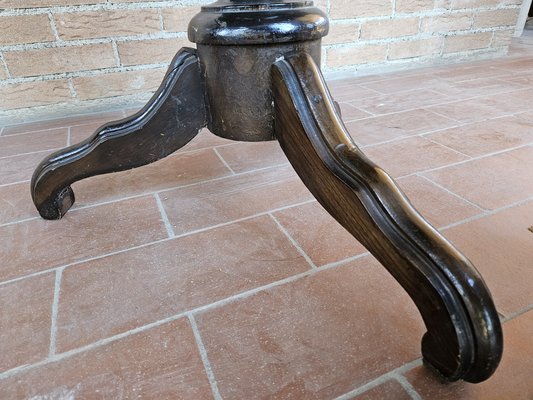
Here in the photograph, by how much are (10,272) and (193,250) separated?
0.33 m

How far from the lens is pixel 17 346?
0.56 metres

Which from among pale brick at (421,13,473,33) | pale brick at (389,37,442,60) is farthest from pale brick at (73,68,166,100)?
pale brick at (421,13,473,33)

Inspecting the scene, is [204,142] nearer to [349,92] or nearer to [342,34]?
[349,92]

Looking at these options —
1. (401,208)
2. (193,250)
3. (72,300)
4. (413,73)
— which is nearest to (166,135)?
(193,250)

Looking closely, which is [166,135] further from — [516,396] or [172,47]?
[172,47]

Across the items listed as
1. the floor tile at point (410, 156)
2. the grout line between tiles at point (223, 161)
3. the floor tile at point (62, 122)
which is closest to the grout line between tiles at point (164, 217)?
the grout line between tiles at point (223, 161)

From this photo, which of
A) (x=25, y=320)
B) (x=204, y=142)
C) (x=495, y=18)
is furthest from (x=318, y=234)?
(x=495, y=18)

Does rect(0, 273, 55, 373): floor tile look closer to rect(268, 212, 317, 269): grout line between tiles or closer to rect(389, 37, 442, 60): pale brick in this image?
rect(268, 212, 317, 269): grout line between tiles

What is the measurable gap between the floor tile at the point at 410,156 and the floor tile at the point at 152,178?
0.44m

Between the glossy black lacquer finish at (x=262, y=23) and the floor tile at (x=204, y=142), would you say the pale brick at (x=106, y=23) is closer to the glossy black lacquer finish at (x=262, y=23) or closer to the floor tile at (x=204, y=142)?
the floor tile at (x=204, y=142)

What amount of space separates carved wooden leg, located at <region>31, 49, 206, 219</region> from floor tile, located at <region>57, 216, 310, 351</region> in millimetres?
207

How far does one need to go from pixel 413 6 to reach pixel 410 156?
1.31m

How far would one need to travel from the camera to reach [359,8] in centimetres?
189

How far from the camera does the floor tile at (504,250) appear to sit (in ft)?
2.05
